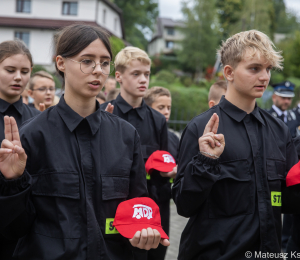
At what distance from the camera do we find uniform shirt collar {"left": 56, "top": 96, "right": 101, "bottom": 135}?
7.79 ft

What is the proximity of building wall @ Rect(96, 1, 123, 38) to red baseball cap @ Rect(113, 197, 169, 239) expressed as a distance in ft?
122

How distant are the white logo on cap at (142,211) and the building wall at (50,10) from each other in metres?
36.6

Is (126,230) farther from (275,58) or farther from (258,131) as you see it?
(275,58)

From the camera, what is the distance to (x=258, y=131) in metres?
2.89

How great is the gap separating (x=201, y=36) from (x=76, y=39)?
155 ft

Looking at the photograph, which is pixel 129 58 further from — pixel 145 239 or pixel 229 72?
pixel 145 239

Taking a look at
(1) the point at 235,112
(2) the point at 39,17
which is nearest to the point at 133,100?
(1) the point at 235,112

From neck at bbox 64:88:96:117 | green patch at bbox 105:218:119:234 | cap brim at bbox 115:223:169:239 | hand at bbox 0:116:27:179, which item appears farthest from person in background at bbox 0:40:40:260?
cap brim at bbox 115:223:169:239

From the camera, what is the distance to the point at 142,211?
236cm

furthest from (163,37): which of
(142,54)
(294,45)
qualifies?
(142,54)

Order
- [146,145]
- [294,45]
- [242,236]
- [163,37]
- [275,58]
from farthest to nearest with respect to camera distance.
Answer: [163,37] < [294,45] < [146,145] < [275,58] < [242,236]

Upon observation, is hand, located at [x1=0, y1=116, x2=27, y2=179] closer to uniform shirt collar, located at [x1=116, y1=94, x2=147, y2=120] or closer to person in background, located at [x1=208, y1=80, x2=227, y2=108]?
uniform shirt collar, located at [x1=116, y1=94, x2=147, y2=120]

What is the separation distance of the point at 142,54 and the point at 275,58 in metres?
2.10

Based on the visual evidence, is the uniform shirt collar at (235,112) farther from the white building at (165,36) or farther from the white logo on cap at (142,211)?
the white building at (165,36)
